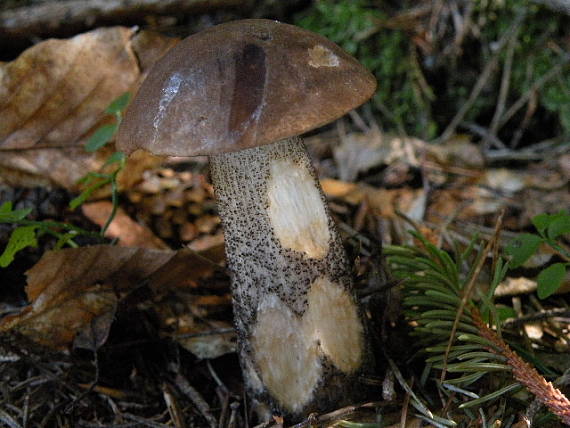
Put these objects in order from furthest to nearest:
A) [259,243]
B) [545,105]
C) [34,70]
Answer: [545,105]
[34,70]
[259,243]

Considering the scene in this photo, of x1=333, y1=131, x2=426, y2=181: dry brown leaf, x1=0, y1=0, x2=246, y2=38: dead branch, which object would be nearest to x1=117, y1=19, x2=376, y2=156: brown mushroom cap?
x1=333, y1=131, x2=426, y2=181: dry brown leaf

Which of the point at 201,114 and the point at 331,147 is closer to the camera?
the point at 201,114

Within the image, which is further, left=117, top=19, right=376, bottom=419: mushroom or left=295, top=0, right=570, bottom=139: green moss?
left=295, top=0, right=570, bottom=139: green moss

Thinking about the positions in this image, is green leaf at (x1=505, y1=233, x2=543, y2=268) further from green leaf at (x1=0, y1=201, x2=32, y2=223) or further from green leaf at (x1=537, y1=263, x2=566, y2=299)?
green leaf at (x1=0, y1=201, x2=32, y2=223)

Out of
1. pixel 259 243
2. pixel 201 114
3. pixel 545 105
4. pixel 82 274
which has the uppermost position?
pixel 201 114

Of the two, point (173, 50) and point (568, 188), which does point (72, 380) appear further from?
point (568, 188)

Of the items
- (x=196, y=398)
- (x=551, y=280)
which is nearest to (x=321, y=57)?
(x=551, y=280)

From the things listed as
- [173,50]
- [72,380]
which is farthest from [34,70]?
[72,380]

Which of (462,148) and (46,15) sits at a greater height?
(46,15)
